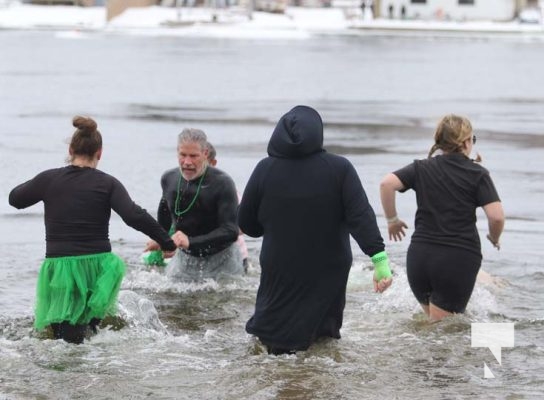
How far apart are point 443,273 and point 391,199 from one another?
1.95 ft

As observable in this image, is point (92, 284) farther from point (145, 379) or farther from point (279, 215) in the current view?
point (279, 215)

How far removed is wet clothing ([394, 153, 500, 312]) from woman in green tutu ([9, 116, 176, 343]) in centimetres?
176

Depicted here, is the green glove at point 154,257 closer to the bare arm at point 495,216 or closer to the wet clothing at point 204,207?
the wet clothing at point 204,207

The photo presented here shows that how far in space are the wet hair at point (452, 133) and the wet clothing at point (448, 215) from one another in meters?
0.05

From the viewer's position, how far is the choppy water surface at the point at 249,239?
25.8 feet

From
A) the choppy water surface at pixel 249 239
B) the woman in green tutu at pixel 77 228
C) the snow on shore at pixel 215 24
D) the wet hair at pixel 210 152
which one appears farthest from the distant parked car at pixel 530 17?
the woman in green tutu at pixel 77 228

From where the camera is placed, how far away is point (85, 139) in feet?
26.4

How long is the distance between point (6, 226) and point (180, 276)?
3.80 meters

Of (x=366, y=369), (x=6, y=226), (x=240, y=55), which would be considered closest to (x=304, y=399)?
(x=366, y=369)

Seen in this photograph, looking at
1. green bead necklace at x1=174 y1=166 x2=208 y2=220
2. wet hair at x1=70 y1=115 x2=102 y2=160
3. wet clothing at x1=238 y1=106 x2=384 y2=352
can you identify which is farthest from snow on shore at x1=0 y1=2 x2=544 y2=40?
wet clothing at x1=238 y1=106 x2=384 y2=352

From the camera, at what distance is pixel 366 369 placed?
811 centimetres

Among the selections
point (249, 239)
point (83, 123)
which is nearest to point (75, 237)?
point (83, 123)

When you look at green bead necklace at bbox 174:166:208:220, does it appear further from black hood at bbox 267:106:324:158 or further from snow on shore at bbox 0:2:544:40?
snow on shore at bbox 0:2:544:40

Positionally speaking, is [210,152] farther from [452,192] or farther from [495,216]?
[495,216]
